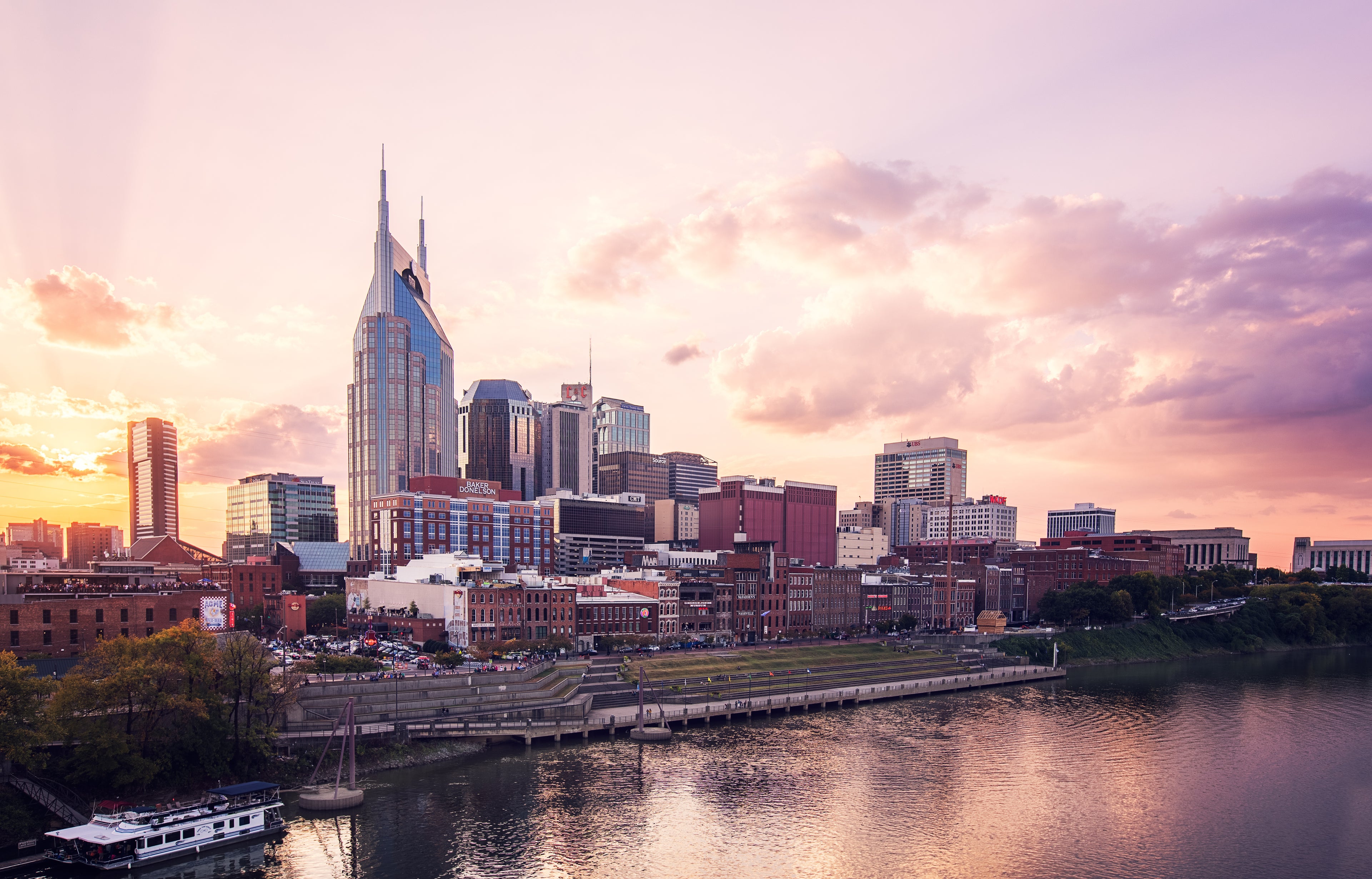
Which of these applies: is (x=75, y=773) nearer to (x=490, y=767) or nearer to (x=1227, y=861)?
(x=490, y=767)

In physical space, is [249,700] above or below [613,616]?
above

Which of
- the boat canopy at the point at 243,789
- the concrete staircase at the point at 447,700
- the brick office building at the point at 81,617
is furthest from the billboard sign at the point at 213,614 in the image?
the boat canopy at the point at 243,789

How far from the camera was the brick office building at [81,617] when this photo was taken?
9331 cm

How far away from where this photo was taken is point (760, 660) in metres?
149

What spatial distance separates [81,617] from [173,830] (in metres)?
39.9

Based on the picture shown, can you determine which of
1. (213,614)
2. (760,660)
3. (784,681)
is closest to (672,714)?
(784,681)

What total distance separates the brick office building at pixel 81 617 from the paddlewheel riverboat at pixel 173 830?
26.0 m

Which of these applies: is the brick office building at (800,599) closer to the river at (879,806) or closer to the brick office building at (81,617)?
A: the river at (879,806)

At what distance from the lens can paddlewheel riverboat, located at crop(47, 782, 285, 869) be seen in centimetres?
6375

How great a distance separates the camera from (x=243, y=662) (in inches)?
3349

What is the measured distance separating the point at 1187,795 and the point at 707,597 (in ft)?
319

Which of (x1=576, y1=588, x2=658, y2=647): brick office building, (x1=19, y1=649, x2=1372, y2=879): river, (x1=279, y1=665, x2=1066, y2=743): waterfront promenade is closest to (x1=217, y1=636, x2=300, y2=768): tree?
(x1=279, y1=665, x2=1066, y2=743): waterfront promenade

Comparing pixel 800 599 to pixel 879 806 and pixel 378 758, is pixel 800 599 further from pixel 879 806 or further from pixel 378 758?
pixel 378 758

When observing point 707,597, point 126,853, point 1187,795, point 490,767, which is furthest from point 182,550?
point 1187,795
